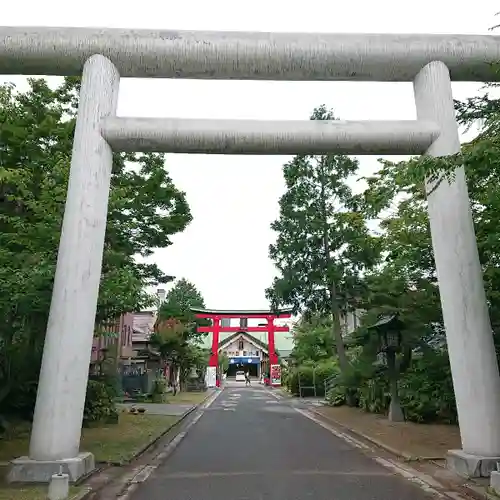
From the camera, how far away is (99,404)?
1523 centimetres

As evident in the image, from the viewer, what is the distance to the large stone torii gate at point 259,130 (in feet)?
25.0

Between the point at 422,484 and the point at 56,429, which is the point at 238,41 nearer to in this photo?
the point at 56,429

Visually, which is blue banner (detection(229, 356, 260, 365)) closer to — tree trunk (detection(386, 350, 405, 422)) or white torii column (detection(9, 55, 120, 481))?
tree trunk (detection(386, 350, 405, 422))

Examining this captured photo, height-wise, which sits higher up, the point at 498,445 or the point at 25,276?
the point at 25,276

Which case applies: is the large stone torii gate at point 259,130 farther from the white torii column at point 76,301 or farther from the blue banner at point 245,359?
the blue banner at point 245,359

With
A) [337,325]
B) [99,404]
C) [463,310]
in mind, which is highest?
[337,325]

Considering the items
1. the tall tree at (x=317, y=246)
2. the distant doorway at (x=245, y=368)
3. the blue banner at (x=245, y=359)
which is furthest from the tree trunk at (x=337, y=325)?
the distant doorway at (x=245, y=368)

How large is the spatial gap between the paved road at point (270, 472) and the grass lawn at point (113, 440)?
88cm

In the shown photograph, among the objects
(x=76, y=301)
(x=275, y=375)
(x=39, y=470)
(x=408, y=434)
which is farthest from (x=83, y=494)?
(x=275, y=375)

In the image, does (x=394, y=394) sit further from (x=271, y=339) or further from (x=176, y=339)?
(x=271, y=339)

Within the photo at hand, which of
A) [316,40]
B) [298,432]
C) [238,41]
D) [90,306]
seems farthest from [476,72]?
[298,432]

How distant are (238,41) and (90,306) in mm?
4919

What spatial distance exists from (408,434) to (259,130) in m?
8.81

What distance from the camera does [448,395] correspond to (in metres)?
13.6
